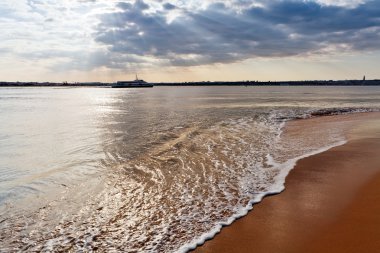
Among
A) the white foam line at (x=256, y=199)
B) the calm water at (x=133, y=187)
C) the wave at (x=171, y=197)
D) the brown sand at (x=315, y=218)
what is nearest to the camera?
the brown sand at (x=315, y=218)

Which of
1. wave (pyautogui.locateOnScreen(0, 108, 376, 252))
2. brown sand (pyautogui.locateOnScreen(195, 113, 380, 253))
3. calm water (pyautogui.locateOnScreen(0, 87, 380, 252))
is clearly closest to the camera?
brown sand (pyautogui.locateOnScreen(195, 113, 380, 253))

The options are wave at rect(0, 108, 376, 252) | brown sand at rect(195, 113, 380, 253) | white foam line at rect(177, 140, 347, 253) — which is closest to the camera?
brown sand at rect(195, 113, 380, 253)

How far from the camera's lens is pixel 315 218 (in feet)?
22.5

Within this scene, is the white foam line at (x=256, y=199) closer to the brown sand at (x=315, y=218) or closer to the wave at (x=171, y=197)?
the wave at (x=171, y=197)

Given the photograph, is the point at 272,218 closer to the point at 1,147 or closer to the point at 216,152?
the point at 216,152

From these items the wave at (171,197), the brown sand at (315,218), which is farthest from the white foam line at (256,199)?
the brown sand at (315,218)

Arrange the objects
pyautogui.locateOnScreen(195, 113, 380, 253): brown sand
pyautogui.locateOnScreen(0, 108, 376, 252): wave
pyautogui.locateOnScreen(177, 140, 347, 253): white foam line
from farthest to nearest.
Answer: pyautogui.locateOnScreen(0, 108, 376, 252): wave < pyautogui.locateOnScreen(177, 140, 347, 253): white foam line < pyautogui.locateOnScreen(195, 113, 380, 253): brown sand

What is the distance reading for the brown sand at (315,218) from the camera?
5.74 m

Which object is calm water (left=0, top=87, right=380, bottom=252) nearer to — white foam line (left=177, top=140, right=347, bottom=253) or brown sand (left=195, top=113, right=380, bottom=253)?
white foam line (left=177, top=140, right=347, bottom=253)

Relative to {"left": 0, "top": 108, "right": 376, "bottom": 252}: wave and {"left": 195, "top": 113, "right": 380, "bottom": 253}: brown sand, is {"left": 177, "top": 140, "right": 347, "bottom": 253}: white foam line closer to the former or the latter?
{"left": 0, "top": 108, "right": 376, "bottom": 252}: wave

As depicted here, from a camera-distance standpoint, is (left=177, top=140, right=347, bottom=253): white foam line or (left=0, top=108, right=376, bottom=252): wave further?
(left=0, top=108, right=376, bottom=252): wave

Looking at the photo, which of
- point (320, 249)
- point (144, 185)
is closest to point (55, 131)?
point (144, 185)

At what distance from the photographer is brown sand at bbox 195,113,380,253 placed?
5742mm

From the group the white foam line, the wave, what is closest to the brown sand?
the white foam line
